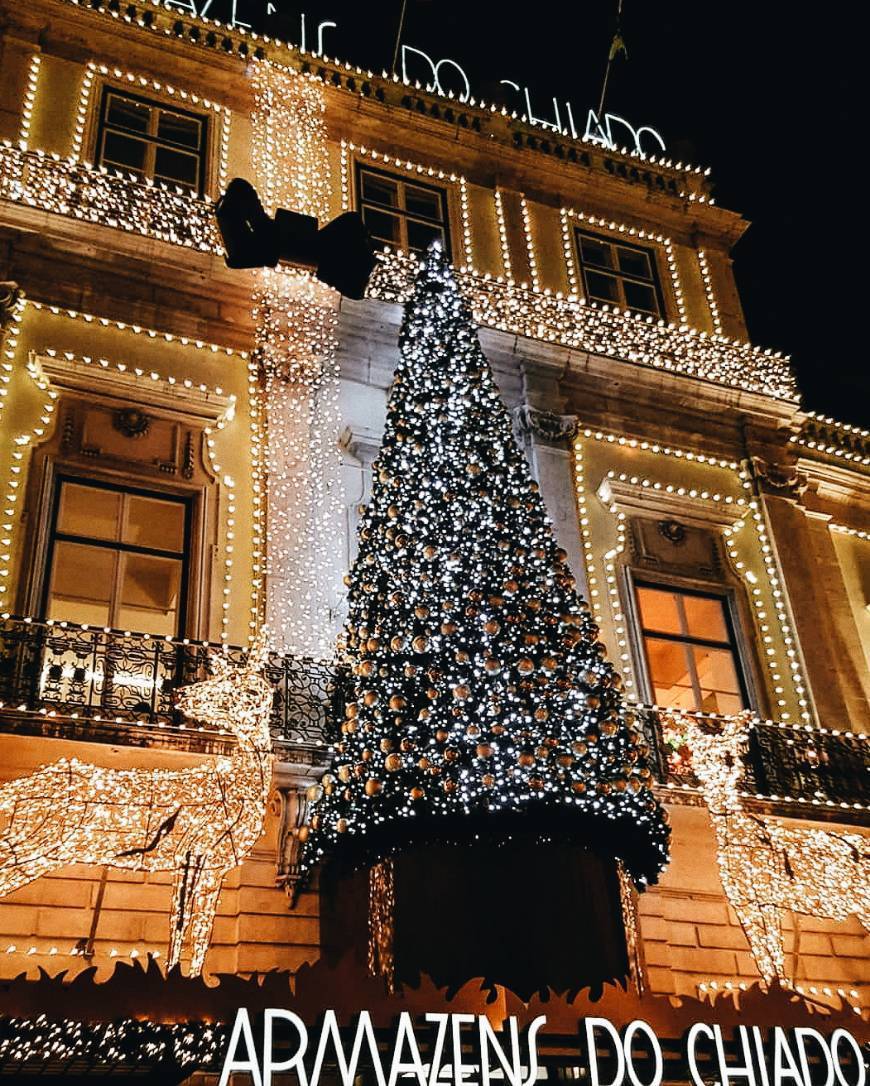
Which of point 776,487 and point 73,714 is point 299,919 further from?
point 776,487

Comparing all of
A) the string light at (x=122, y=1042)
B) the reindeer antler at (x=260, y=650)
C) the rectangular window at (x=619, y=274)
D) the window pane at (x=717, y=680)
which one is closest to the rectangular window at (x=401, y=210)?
the rectangular window at (x=619, y=274)

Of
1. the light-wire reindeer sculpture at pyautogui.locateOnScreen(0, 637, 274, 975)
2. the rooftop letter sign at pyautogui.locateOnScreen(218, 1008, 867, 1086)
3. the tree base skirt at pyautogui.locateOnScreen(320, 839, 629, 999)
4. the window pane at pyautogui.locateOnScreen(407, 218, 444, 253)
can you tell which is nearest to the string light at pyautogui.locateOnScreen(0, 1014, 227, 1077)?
the rooftop letter sign at pyautogui.locateOnScreen(218, 1008, 867, 1086)

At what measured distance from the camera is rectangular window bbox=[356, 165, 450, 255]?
13.5m

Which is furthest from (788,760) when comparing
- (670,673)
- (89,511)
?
(89,511)

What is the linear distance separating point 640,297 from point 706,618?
15.4 feet

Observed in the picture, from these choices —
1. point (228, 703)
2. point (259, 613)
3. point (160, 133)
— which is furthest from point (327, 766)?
point (160, 133)

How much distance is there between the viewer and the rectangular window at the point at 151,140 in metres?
12.5

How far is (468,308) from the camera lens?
10086 millimetres

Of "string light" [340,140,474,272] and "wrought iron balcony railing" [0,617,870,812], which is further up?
"string light" [340,140,474,272]

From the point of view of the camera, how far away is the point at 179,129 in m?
13.0

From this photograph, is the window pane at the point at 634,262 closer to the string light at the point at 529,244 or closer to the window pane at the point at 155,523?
the string light at the point at 529,244

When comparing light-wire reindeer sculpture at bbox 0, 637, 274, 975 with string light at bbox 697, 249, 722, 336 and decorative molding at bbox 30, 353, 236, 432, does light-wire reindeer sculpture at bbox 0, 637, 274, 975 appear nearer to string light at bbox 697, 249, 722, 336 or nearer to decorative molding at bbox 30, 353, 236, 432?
decorative molding at bbox 30, 353, 236, 432

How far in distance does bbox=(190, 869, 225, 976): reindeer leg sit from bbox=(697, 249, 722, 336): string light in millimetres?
9856

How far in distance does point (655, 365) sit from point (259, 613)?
5.92 metres
